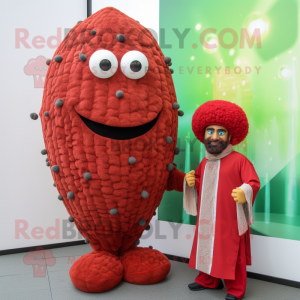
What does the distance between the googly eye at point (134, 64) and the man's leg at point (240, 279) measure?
2.72 feet

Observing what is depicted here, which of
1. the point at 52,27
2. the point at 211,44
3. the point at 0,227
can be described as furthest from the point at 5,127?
the point at 211,44

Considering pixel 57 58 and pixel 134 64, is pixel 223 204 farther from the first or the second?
pixel 57 58

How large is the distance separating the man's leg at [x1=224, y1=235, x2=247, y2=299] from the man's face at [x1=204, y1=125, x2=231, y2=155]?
397 millimetres

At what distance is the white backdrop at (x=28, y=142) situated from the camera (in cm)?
193

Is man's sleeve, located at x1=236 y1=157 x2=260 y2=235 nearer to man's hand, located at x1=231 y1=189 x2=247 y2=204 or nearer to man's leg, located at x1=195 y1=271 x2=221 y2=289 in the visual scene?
man's hand, located at x1=231 y1=189 x2=247 y2=204

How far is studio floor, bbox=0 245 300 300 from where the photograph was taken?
1336 millimetres

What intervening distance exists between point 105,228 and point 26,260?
74 cm

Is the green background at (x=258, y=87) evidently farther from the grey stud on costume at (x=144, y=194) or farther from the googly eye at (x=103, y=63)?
the googly eye at (x=103, y=63)

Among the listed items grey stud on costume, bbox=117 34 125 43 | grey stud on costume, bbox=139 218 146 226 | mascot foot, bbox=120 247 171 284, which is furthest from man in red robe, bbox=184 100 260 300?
grey stud on costume, bbox=117 34 125 43

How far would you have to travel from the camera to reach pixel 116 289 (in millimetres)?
1396

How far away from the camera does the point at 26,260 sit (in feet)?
5.98

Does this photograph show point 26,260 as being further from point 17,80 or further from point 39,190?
point 17,80

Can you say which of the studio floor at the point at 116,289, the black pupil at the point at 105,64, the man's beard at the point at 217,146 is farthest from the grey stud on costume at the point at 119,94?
the studio floor at the point at 116,289

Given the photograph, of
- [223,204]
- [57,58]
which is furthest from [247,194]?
[57,58]
